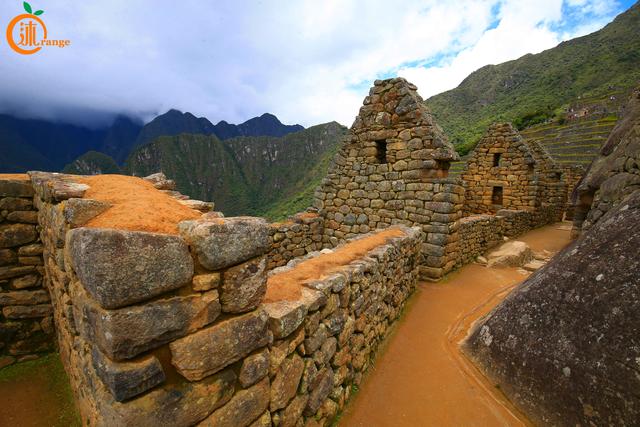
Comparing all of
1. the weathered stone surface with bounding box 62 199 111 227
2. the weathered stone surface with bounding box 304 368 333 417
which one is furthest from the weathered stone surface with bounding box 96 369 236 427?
the weathered stone surface with bounding box 304 368 333 417

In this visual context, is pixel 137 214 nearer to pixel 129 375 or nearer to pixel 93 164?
pixel 129 375

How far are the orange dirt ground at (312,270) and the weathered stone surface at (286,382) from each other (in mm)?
516

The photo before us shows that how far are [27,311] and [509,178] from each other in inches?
638

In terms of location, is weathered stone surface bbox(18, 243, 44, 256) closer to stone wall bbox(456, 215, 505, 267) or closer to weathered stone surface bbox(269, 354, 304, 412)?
weathered stone surface bbox(269, 354, 304, 412)

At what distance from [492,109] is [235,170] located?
102544 mm

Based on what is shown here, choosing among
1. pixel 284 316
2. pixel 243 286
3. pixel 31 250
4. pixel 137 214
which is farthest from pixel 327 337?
pixel 31 250

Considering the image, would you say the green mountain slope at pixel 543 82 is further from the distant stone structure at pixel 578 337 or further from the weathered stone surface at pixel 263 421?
the weathered stone surface at pixel 263 421

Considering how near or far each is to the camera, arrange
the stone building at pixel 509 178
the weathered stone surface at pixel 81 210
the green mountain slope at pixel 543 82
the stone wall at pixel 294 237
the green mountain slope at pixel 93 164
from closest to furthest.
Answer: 1. the weathered stone surface at pixel 81 210
2. the stone wall at pixel 294 237
3. the stone building at pixel 509 178
4. the green mountain slope at pixel 543 82
5. the green mountain slope at pixel 93 164

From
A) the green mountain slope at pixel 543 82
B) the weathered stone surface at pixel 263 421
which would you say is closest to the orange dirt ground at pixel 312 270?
the weathered stone surface at pixel 263 421

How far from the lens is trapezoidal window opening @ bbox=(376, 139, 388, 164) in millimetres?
8306

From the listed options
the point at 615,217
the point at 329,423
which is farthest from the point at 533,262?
the point at 329,423

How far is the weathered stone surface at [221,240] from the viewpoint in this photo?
162 centimetres

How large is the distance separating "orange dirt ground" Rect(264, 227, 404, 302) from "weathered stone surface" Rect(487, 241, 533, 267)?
4972mm

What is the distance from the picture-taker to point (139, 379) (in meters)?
1.42
